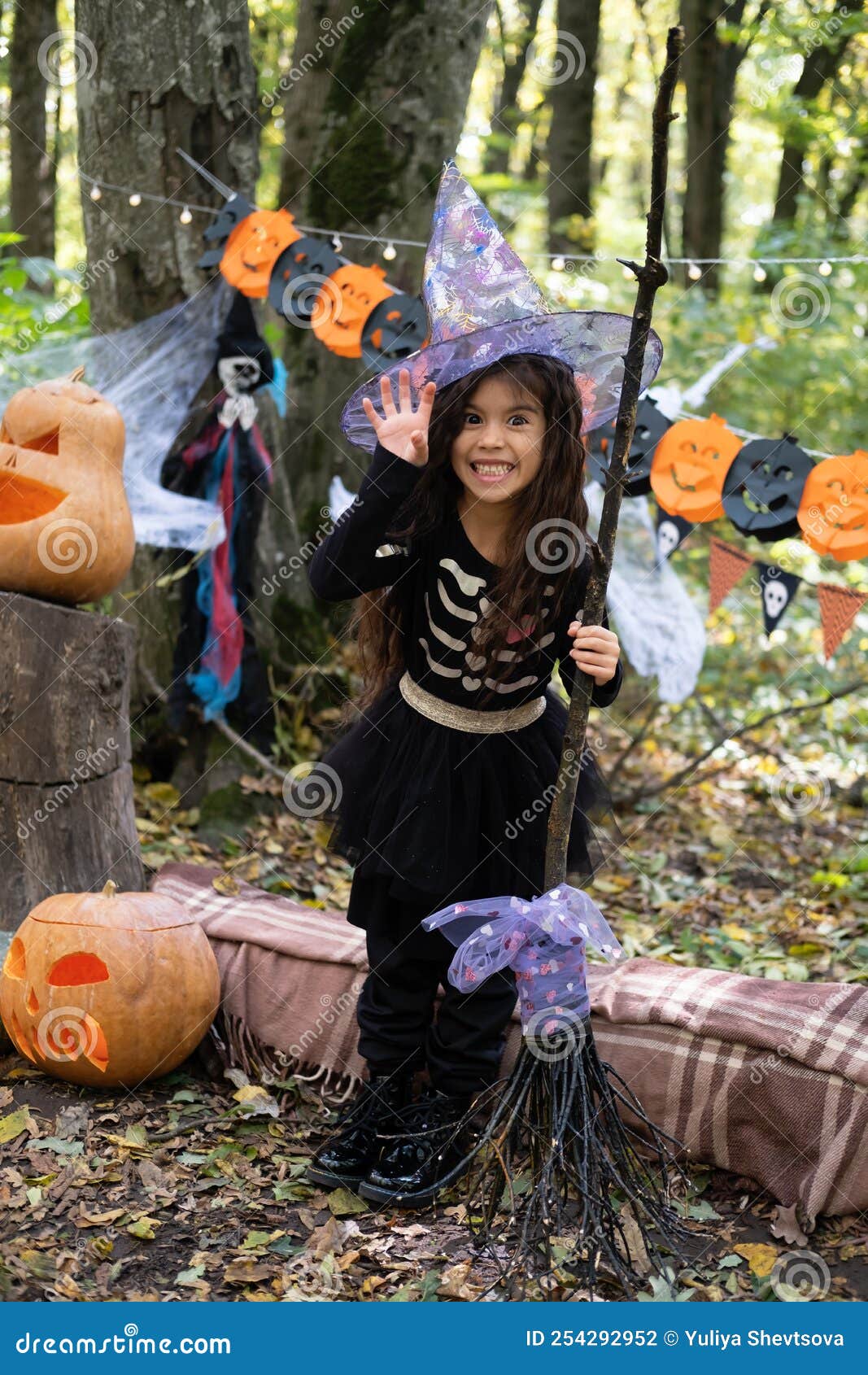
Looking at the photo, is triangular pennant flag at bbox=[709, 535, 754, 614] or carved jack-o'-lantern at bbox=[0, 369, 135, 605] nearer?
carved jack-o'-lantern at bbox=[0, 369, 135, 605]

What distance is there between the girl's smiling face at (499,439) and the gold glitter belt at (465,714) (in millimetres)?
488

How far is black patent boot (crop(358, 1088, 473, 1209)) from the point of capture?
267 centimetres

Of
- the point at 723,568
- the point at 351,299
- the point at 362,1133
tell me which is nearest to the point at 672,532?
the point at 723,568

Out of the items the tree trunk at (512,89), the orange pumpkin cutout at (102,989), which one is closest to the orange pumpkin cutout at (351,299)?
Result: the orange pumpkin cutout at (102,989)

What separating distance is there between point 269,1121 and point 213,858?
162 centimetres

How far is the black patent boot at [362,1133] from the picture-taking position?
278cm

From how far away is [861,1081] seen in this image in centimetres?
266

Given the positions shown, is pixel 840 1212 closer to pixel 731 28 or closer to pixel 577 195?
pixel 731 28

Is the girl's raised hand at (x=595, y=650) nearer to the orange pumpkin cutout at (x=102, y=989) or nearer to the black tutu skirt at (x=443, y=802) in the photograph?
the black tutu skirt at (x=443, y=802)

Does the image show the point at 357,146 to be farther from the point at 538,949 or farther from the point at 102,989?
the point at 538,949

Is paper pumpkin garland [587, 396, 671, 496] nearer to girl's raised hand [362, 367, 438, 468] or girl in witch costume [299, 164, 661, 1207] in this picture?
girl in witch costume [299, 164, 661, 1207]

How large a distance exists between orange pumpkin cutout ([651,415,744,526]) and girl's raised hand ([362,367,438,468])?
1421 millimetres

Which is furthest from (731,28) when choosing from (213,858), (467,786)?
(467,786)

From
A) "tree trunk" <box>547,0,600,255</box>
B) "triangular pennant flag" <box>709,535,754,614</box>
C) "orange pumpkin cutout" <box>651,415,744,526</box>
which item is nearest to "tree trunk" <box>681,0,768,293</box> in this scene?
"tree trunk" <box>547,0,600,255</box>
